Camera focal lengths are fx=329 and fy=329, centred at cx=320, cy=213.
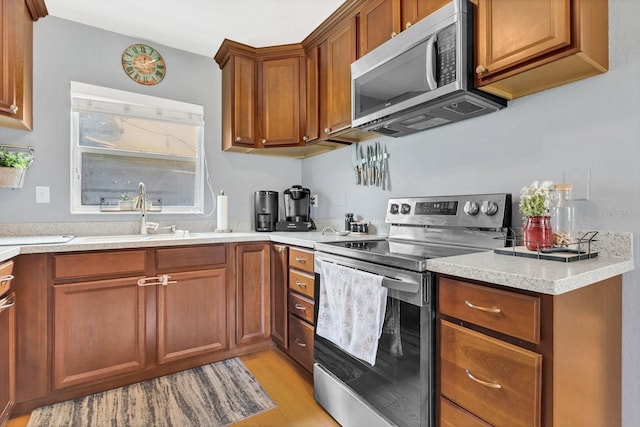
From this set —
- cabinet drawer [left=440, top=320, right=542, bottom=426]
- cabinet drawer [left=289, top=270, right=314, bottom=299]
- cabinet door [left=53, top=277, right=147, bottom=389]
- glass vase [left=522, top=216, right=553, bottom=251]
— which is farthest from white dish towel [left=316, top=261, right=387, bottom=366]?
cabinet door [left=53, top=277, right=147, bottom=389]

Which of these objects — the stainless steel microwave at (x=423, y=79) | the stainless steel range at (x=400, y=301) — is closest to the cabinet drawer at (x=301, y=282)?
the stainless steel range at (x=400, y=301)

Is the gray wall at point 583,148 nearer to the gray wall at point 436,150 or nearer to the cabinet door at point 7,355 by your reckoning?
the gray wall at point 436,150

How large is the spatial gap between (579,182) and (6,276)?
255 cm

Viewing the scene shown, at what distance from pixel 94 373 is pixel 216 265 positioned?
0.88 m

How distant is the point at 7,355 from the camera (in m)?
1.61

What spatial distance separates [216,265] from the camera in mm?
2230

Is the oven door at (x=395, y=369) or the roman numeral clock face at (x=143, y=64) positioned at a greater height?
the roman numeral clock face at (x=143, y=64)

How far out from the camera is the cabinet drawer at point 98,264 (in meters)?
1.78

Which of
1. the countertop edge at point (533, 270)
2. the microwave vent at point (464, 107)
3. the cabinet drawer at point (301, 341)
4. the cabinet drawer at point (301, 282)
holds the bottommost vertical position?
the cabinet drawer at point (301, 341)

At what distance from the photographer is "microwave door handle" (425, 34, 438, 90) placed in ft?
4.83

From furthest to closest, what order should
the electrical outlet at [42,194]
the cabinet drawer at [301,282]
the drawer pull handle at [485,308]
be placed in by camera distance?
the electrical outlet at [42,194]
the cabinet drawer at [301,282]
the drawer pull handle at [485,308]

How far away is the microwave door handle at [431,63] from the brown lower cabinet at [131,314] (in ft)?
5.05

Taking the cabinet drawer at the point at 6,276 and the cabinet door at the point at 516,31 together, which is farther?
the cabinet drawer at the point at 6,276

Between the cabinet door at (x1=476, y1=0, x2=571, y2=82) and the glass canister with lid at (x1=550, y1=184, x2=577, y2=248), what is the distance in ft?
1.71
